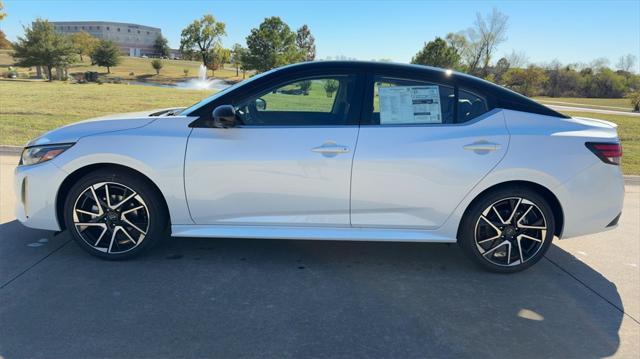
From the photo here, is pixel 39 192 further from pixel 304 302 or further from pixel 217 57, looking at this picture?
pixel 217 57

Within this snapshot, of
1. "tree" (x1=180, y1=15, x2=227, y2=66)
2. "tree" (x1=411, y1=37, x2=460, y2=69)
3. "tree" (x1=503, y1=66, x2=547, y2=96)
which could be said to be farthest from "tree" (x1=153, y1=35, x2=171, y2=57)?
"tree" (x1=503, y1=66, x2=547, y2=96)

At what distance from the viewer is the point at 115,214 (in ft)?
11.8

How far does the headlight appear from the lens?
3.53 meters

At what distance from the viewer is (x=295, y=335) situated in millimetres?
2730

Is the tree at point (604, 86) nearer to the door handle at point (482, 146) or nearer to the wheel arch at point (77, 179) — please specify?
the door handle at point (482, 146)

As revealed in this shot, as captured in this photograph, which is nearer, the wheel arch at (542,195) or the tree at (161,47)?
the wheel arch at (542,195)

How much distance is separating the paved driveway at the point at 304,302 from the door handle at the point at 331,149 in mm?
974

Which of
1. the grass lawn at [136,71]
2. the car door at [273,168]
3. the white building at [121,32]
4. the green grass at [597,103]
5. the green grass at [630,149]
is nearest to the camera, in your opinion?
the car door at [273,168]

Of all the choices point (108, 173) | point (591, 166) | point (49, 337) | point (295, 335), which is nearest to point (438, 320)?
point (295, 335)

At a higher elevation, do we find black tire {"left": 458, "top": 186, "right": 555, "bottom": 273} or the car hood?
the car hood

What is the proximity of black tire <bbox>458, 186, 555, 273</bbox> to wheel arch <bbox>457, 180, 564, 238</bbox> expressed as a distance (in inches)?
0.7

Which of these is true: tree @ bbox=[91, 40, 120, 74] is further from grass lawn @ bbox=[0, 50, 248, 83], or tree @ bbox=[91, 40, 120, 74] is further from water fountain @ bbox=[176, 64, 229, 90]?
water fountain @ bbox=[176, 64, 229, 90]

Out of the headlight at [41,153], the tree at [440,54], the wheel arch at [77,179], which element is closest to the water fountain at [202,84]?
the tree at [440,54]

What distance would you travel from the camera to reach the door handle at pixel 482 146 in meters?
3.48
